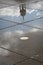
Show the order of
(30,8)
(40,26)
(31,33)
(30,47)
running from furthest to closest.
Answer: (30,8)
(40,26)
(31,33)
(30,47)

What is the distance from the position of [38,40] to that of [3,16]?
2112 mm

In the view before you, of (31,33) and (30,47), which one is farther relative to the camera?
(31,33)

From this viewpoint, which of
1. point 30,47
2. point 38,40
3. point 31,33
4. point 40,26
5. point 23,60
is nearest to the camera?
point 23,60

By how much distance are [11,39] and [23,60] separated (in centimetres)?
97

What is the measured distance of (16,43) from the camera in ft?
13.2

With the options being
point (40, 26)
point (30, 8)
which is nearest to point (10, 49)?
point (40, 26)

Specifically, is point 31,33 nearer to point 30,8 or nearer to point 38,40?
point 38,40

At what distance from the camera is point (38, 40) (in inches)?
164

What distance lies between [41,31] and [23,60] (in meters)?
1.46

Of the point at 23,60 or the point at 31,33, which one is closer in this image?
the point at 23,60

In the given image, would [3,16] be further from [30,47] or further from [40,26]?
[30,47]

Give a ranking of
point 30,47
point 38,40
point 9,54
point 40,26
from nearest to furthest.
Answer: point 9,54 < point 30,47 < point 38,40 < point 40,26

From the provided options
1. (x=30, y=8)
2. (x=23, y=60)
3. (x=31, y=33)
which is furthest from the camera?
(x=30, y=8)

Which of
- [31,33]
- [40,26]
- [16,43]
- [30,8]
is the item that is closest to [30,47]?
[16,43]
